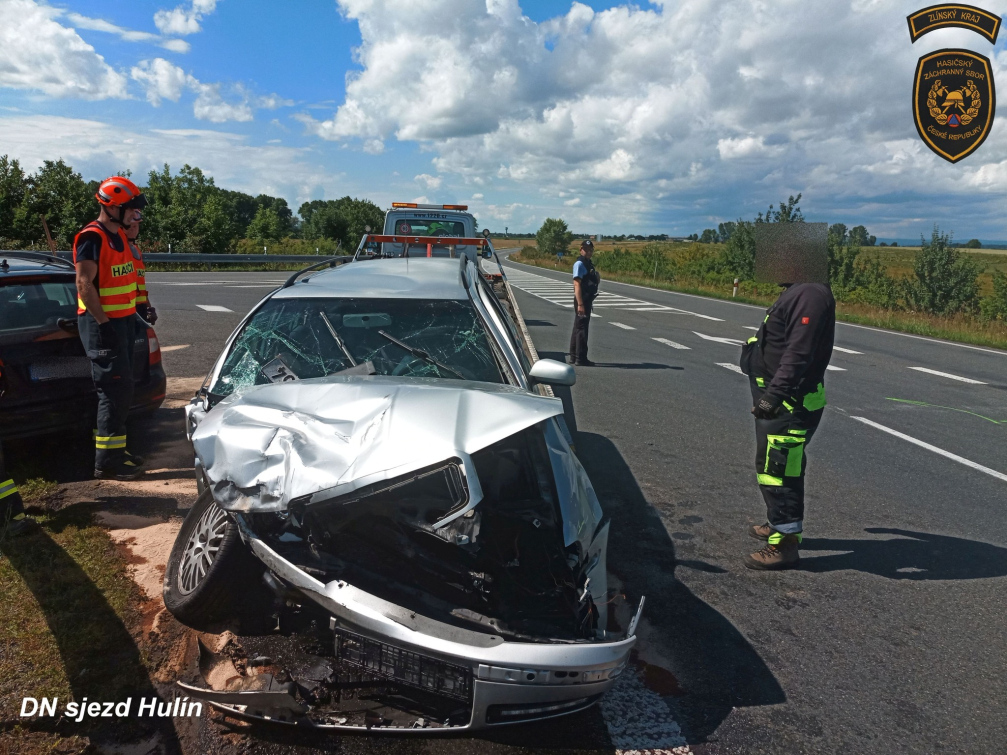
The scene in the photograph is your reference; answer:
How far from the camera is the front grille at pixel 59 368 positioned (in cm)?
489

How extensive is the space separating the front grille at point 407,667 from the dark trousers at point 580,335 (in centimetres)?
900

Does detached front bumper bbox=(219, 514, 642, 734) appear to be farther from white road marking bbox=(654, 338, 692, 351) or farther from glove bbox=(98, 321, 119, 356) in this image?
white road marking bbox=(654, 338, 692, 351)

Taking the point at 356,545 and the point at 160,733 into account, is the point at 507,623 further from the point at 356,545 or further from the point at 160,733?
the point at 160,733

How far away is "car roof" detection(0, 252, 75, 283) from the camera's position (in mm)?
5182

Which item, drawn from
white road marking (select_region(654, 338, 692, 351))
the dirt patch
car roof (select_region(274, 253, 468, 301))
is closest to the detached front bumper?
the dirt patch

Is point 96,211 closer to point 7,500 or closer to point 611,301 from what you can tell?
point 611,301

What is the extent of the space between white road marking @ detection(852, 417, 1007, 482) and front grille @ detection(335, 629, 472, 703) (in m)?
5.74

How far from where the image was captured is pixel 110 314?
4879 mm

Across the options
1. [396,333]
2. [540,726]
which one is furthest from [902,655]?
[396,333]

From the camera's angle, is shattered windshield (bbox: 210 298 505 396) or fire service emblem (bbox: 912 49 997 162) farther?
fire service emblem (bbox: 912 49 997 162)

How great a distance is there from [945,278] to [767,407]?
90.7ft

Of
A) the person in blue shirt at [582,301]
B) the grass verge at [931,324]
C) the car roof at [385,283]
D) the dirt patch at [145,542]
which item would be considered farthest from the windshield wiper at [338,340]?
the grass verge at [931,324]

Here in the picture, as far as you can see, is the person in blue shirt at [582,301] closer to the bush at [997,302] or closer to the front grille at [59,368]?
the front grille at [59,368]

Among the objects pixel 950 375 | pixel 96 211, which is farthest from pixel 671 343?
pixel 96 211
